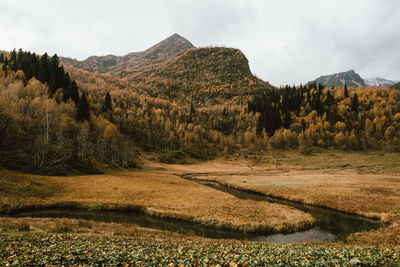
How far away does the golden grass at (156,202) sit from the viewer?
30266 mm

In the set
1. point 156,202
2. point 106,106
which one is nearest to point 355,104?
point 156,202

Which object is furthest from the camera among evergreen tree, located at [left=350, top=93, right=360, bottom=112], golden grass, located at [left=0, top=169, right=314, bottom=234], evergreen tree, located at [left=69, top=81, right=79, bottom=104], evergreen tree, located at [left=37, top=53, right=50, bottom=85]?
evergreen tree, located at [left=350, top=93, right=360, bottom=112]

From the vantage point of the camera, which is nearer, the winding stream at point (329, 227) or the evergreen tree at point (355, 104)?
the winding stream at point (329, 227)

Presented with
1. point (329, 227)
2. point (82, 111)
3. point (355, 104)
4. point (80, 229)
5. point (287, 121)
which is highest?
point (355, 104)

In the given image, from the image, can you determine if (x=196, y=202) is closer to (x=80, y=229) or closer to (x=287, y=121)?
(x=80, y=229)

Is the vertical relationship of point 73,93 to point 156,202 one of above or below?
above

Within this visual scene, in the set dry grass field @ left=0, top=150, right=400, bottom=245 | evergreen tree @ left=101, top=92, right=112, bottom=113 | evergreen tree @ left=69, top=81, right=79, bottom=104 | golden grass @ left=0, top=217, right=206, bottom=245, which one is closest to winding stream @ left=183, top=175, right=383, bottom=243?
dry grass field @ left=0, top=150, right=400, bottom=245

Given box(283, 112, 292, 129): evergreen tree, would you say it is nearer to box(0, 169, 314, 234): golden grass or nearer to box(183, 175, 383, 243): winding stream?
box(183, 175, 383, 243): winding stream

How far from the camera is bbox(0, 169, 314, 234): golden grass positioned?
99.3 ft

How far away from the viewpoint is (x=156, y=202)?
38.0 m

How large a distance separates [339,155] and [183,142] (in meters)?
120

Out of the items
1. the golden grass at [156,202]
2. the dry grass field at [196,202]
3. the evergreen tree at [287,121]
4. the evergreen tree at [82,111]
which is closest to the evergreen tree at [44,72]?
the evergreen tree at [82,111]

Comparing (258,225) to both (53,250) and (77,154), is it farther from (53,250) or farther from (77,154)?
(77,154)

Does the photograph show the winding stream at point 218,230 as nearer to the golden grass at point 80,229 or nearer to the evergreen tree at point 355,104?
the golden grass at point 80,229
